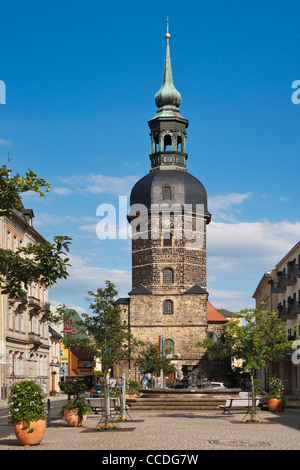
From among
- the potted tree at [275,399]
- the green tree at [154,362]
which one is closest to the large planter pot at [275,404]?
the potted tree at [275,399]

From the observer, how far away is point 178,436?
17781 millimetres

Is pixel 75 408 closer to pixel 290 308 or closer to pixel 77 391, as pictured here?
pixel 77 391

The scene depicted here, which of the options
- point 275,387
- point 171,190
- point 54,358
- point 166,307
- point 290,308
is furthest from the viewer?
point 54,358

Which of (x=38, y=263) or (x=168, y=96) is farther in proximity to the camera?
(x=168, y=96)

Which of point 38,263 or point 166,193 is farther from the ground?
point 166,193

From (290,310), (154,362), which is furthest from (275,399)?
(154,362)

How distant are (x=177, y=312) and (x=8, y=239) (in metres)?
28.1

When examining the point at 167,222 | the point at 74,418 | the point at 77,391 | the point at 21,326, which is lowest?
the point at 74,418

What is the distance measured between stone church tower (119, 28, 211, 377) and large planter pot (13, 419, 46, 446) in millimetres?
55407

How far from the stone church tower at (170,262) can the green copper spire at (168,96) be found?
8.48m

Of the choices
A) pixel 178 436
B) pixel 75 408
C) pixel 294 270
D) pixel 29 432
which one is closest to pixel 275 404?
pixel 75 408

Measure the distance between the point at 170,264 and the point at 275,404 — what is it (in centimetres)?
4539

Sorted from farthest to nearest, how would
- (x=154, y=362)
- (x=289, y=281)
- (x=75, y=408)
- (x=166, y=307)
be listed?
(x=166, y=307) → (x=154, y=362) → (x=289, y=281) → (x=75, y=408)
